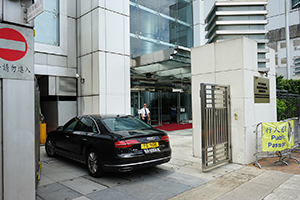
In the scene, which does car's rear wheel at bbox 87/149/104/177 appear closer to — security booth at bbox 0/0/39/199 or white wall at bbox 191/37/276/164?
security booth at bbox 0/0/39/199

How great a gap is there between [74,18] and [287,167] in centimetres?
1125

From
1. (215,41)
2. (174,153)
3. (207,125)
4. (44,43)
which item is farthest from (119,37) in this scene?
(207,125)

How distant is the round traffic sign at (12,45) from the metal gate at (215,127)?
13.3 ft

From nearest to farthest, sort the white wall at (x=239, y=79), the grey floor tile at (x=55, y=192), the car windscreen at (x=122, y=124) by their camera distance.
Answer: the grey floor tile at (x=55, y=192), the car windscreen at (x=122, y=124), the white wall at (x=239, y=79)

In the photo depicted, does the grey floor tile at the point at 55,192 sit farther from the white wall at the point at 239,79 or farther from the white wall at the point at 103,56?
the white wall at the point at 103,56

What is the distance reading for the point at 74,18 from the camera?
12375mm

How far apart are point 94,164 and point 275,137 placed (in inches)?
185

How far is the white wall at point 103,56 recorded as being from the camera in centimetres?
1114

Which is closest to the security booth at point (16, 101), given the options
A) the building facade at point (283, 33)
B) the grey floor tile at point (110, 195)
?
the grey floor tile at point (110, 195)

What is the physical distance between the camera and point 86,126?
6363 mm

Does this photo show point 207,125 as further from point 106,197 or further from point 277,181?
point 106,197

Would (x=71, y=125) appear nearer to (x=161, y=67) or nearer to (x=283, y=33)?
(x=161, y=67)

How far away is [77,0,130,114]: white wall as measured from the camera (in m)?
11.1

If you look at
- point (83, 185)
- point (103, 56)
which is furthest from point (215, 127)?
point (103, 56)
